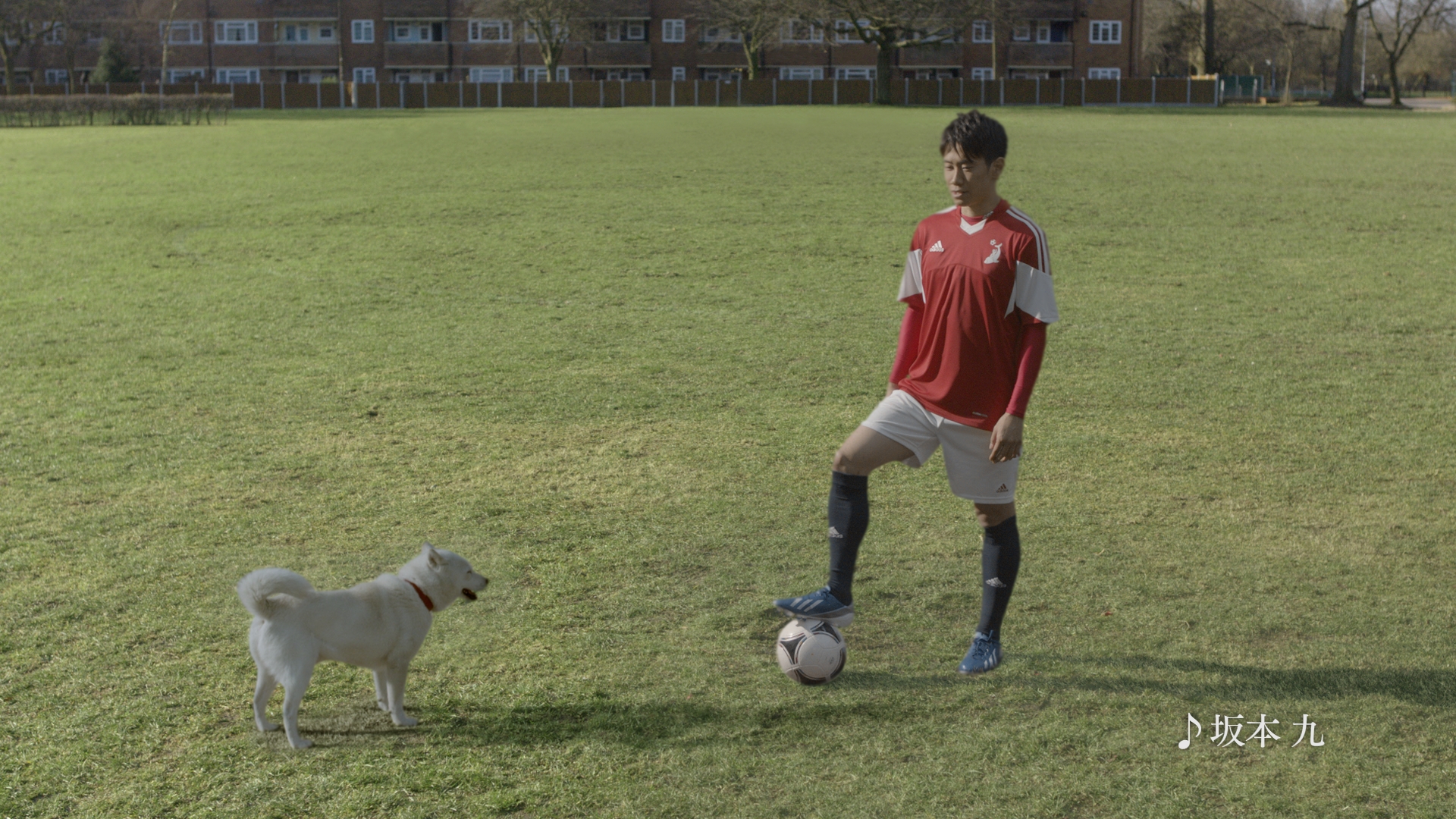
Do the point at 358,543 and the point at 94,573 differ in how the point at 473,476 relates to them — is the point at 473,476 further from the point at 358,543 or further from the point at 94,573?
the point at 94,573

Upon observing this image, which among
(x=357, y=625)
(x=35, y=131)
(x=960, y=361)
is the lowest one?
(x=357, y=625)

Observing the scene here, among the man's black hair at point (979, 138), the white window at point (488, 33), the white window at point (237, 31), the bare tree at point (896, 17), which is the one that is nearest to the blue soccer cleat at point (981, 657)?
the man's black hair at point (979, 138)

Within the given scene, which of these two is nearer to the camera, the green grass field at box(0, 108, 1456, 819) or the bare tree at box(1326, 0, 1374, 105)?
the green grass field at box(0, 108, 1456, 819)

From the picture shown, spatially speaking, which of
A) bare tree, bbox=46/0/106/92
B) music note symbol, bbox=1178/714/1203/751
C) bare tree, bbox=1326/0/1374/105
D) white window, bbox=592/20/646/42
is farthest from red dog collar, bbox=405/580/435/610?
white window, bbox=592/20/646/42

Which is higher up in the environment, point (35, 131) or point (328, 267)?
point (35, 131)

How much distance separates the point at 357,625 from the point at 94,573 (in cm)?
261

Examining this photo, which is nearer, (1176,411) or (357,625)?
(357,625)

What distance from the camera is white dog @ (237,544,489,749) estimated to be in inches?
151

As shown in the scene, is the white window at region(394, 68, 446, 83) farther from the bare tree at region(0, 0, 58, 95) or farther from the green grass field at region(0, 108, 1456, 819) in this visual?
the green grass field at region(0, 108, 1456, 819)

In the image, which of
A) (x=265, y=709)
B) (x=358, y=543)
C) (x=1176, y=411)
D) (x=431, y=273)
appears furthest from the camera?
(x=431, y=273)

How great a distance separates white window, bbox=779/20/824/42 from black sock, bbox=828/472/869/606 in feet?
199

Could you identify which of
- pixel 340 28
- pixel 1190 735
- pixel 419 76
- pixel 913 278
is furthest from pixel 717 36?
pixel 1190 735

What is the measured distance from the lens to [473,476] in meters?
7.51

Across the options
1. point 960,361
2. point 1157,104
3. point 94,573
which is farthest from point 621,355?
point 1157,104
